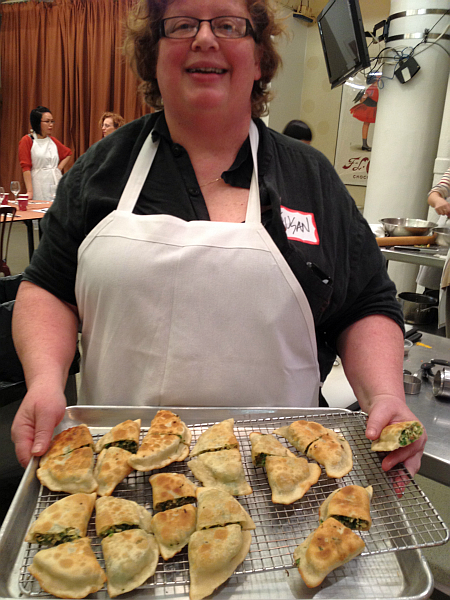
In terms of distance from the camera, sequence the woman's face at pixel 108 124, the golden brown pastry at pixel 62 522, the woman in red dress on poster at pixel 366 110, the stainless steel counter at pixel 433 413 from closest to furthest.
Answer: the golden brown pastry at pixel 62 522, the stainless steel counter at pixel 433 413, the woman in red dress on poster at pixel 366 110, the woman's face at pixel 108 124

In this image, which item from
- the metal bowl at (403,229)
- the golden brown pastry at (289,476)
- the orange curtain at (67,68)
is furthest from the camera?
the orange curtain at (67,68)

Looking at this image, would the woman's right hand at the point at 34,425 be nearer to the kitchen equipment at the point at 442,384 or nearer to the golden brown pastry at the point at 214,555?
the golden brown pastry at the point at 214,555

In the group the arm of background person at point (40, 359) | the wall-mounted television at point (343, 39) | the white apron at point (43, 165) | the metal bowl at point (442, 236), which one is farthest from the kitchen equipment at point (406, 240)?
the white apron at point (43, 165)

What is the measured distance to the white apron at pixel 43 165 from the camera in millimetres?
7684

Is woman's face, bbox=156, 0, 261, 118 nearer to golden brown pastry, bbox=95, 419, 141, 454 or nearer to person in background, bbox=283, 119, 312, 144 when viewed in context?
golden brown pastry, bbox=95, 419, 141, 454

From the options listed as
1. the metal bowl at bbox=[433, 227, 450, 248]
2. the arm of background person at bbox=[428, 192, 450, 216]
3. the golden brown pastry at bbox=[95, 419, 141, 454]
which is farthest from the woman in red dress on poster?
the golden brown pastry at bbox=[95, 419, 141, 454]

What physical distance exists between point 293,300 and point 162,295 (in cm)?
34

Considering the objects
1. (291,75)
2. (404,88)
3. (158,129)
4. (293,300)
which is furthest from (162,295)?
(291,75)

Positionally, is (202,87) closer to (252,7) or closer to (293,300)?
(252,7)

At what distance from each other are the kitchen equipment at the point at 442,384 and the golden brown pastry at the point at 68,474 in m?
1.39

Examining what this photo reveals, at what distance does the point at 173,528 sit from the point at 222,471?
0.17m

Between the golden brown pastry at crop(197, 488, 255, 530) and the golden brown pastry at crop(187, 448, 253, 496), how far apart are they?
31 millimetres

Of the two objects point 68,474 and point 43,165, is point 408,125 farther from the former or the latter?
point 68,474

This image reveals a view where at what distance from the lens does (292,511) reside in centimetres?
103
